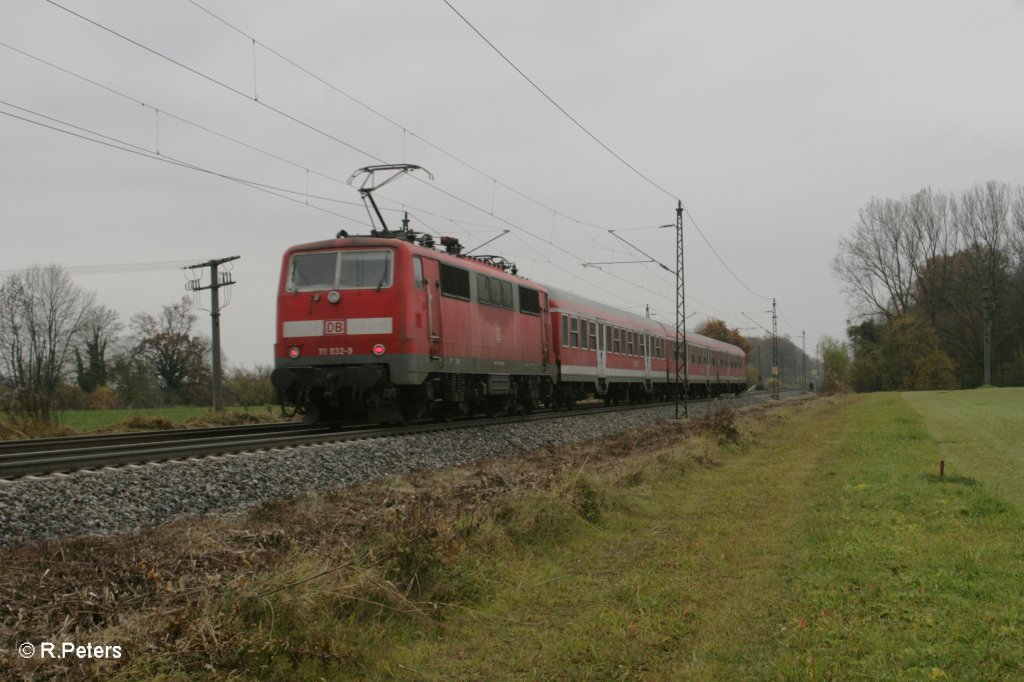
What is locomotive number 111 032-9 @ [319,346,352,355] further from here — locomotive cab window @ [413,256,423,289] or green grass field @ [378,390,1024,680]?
green grass field @ [378,390,1024,680]

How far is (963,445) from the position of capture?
47.8ft

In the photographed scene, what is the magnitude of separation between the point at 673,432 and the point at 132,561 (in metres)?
15.4

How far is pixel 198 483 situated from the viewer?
8.98m

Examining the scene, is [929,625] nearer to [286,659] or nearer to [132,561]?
[286,659]

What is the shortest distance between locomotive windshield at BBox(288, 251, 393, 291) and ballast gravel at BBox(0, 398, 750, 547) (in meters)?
3.09

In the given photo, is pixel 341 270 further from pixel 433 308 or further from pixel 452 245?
pixel 452 245

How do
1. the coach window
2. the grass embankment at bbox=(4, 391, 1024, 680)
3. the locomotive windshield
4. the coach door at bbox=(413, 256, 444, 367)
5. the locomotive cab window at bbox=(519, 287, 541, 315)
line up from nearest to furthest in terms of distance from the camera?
the grass embankment at bbox=(4, 391, 1024, 680)
the locomotive windshield
the coach door at bbox=(413, 256, 444, 367)
the coach window
the locomotive cab window at bbox=(519, 287, 541, 315)

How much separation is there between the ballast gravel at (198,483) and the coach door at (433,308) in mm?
2009

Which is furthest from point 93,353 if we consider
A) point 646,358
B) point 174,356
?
point 646,358

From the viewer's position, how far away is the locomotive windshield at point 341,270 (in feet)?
51.1

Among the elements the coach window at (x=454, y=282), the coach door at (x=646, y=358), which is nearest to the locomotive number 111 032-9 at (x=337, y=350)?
the coach window at (x=454, y=282)

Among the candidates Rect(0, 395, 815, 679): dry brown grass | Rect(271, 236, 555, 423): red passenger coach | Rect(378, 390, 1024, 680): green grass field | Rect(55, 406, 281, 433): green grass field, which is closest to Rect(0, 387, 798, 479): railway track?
Rect(271, 236, 555, 423): red passenger coach

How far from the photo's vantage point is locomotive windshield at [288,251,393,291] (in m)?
15.6

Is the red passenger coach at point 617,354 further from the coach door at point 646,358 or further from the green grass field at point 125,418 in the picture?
the green grass field at point 125,418
